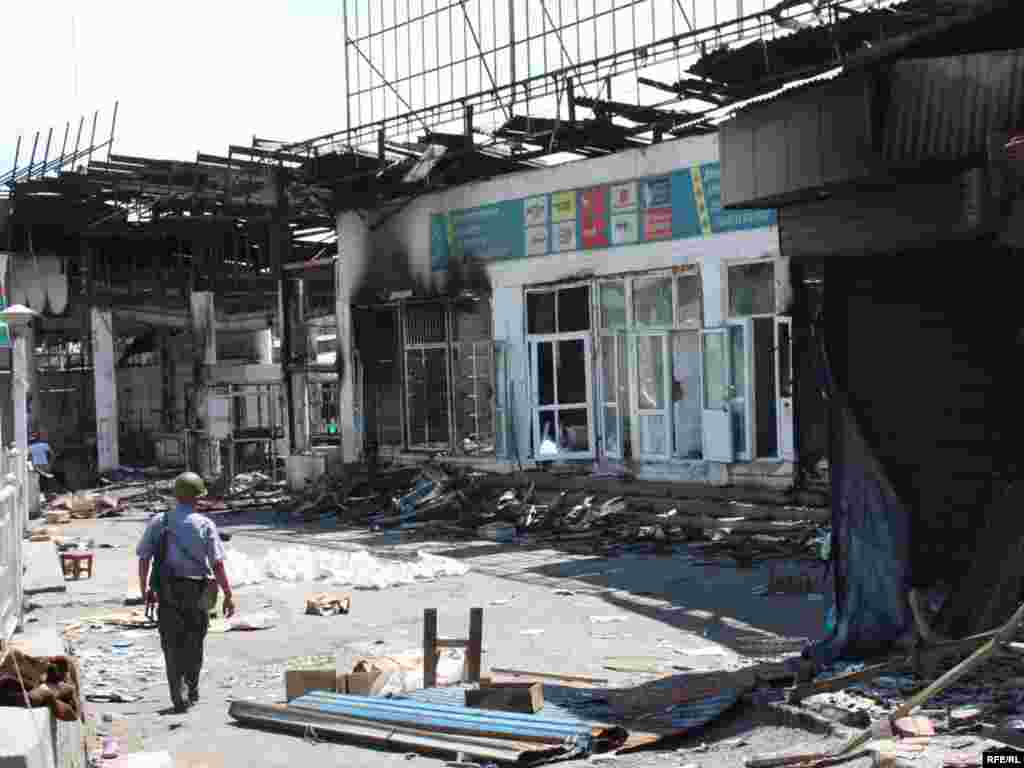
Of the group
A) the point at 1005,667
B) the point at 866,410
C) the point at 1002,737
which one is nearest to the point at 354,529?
the point at 866,410

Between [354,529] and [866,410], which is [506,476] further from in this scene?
[866,410]

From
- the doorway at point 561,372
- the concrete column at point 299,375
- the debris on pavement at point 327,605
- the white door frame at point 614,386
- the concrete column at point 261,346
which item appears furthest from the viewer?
the concrete column at point 261,346

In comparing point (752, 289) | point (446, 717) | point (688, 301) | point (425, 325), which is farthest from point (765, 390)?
point (446, 717)

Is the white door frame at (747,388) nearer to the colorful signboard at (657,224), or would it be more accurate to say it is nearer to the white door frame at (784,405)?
the white door frame at (784,405)

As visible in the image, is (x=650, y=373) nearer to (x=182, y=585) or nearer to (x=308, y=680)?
(x=308, y=680)

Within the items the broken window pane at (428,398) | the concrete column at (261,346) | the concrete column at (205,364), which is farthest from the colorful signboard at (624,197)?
→ the concrete column at (261,346)

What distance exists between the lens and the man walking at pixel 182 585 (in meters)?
9.52

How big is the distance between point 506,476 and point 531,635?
11.3 m

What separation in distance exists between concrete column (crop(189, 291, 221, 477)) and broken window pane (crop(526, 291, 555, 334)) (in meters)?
8.89

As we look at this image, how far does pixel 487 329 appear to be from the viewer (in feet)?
80.6

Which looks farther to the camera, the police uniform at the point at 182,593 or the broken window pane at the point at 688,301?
the broken window pane at the point at 688,301

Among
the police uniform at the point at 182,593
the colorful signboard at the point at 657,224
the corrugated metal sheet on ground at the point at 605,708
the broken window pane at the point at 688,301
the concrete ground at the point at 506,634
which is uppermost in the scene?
the colorful signboard at the point at 657,224

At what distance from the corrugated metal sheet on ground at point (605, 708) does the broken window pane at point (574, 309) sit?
1349 centimetres

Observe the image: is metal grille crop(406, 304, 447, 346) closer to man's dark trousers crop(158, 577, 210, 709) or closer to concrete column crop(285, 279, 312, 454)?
concrete column crop(285, 279, 312, 454)
